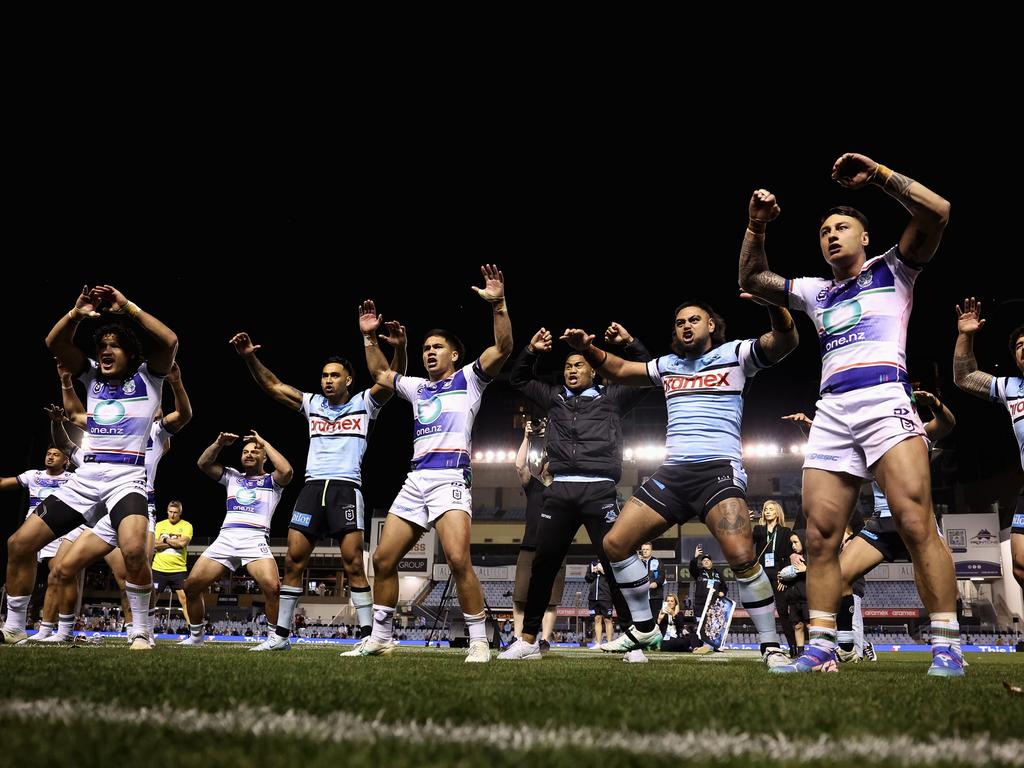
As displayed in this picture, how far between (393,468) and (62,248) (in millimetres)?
23701

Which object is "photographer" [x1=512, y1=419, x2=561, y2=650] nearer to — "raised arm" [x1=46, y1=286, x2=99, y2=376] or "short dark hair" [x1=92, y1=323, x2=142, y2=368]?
"short dark hair" [x1=92, y1=323, x2=142, y2=368]

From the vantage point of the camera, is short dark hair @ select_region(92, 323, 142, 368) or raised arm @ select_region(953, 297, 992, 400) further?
short dark hair @ select_region(92, 323, 142, 368)

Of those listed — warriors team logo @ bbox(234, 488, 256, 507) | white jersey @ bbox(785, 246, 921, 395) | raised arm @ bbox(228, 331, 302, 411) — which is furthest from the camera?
warriors team logo @ bbox(234, 488, 256, 507)

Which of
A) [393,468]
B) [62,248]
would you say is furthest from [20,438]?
[393,468]

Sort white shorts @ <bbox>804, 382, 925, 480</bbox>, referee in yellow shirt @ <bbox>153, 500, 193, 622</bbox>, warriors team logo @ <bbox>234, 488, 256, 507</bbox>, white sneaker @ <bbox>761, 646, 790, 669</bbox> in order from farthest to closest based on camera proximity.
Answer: referee in yellow shirt @ <bbox>153, 500, 193, 622</bbox> < warriors team logo @ <bbox>234, 488, 256, 507</bbox> < white sneaker @ <bbox>761, 646, 790, 669</bbox> < white shorts @ <bbox>804, 382, 925, 480</bbox>

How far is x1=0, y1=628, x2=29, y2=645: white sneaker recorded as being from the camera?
5.85 meters

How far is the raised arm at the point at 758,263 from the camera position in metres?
4.73

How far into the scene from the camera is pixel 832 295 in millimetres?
4504

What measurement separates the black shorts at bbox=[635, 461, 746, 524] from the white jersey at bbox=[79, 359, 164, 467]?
4018mm

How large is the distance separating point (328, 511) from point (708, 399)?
3853 millimetres

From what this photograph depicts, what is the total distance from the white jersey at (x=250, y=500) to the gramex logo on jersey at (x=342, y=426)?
151 centimetres

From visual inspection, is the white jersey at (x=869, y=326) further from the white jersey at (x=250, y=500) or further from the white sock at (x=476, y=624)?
the white jersey at (x=250, y=500)

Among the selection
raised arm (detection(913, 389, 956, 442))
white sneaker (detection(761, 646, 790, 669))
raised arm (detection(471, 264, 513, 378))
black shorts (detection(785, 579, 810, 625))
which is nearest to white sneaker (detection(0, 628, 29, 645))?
raised arm (detection(471, 264, 513, 378))

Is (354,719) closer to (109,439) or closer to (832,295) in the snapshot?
(832,295)
